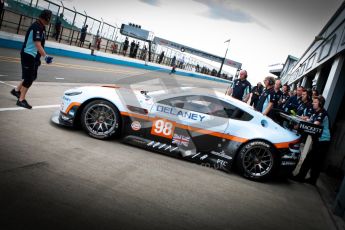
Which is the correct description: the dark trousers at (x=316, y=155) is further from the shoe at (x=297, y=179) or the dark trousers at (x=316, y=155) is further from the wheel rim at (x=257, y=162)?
the wheel rim at (x=257, y=162)

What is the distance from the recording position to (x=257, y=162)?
6.12 m

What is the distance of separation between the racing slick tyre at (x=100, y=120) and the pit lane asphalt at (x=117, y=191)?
0.58 feet

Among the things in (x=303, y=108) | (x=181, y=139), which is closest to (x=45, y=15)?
(x=181, y=139)

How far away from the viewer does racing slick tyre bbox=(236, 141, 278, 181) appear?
6.07 metres

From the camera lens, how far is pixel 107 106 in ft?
20.0

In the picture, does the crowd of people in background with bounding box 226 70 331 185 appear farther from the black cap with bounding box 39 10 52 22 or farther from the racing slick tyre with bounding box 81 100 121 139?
the black cap with bounding box 39 10 52 22

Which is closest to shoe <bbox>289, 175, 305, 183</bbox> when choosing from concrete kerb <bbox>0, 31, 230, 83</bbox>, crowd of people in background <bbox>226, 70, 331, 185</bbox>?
crowd of people in background <bbox>226, 70, 331, 185</bbox>

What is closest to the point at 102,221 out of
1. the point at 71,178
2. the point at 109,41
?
the point at 71,178

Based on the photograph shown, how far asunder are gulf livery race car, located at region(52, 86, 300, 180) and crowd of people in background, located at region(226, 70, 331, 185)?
0.92m

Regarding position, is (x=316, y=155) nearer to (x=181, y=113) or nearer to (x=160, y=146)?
(x=181, y=113)

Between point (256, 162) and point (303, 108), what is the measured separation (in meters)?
3.62

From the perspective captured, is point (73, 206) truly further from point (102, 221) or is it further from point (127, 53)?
point (127, 53)

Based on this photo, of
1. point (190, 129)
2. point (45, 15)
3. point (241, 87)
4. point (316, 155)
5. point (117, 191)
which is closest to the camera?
point (117, 191)

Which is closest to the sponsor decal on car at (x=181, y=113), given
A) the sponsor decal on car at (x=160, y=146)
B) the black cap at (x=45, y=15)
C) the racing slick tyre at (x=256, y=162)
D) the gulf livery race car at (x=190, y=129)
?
the gulf livery race car at (x=190, y=129)
